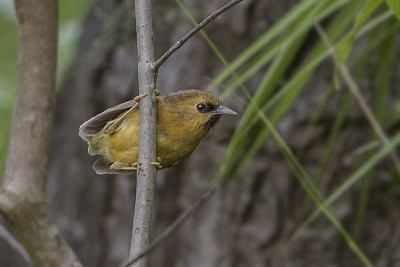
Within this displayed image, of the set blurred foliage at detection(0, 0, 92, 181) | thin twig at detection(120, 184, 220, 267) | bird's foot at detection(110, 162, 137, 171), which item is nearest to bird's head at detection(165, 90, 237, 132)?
bird's foot at detection(110, 162, 137, 171)

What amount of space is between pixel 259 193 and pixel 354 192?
2.35ft

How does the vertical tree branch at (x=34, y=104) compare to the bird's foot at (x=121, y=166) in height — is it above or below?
above

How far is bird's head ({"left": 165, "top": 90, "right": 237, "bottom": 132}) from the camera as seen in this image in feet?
8.81

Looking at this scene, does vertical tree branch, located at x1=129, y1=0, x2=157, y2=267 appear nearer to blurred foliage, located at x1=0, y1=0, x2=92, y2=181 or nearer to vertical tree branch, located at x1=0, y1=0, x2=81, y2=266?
vertical tree branch, located at x1=0, y1=0, x2=81, y2=266

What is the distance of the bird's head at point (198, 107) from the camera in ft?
8.81

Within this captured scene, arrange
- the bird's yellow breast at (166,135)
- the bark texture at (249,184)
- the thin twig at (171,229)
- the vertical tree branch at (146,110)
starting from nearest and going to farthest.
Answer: the thin twig at (171,229) → the vertical tree branch at (146,110) → the bird's yellow breast at (166,135) → the bark texture at (249,184)

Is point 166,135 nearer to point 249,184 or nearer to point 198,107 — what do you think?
point 198,107

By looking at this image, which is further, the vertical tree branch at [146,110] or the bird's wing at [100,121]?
the bird's wing at [100,121]

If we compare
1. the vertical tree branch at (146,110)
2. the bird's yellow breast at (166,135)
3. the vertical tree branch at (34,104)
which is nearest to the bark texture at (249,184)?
the vertical tree branch at (34,104)

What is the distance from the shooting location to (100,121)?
2768mm

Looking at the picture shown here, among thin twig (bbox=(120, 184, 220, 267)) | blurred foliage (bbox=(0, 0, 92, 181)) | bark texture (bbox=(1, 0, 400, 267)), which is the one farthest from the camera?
blurred foliage (bbox=(0, 0, 92, 181))

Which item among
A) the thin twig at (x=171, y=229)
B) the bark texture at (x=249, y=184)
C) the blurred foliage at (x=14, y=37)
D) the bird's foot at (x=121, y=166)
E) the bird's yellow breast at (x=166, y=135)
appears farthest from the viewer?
the blurred foliage at (x=14, y=37)

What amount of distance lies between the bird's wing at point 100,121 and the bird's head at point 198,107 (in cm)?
21

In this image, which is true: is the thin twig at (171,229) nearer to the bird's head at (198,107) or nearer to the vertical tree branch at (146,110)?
the vertical tree branch at (146,110)
